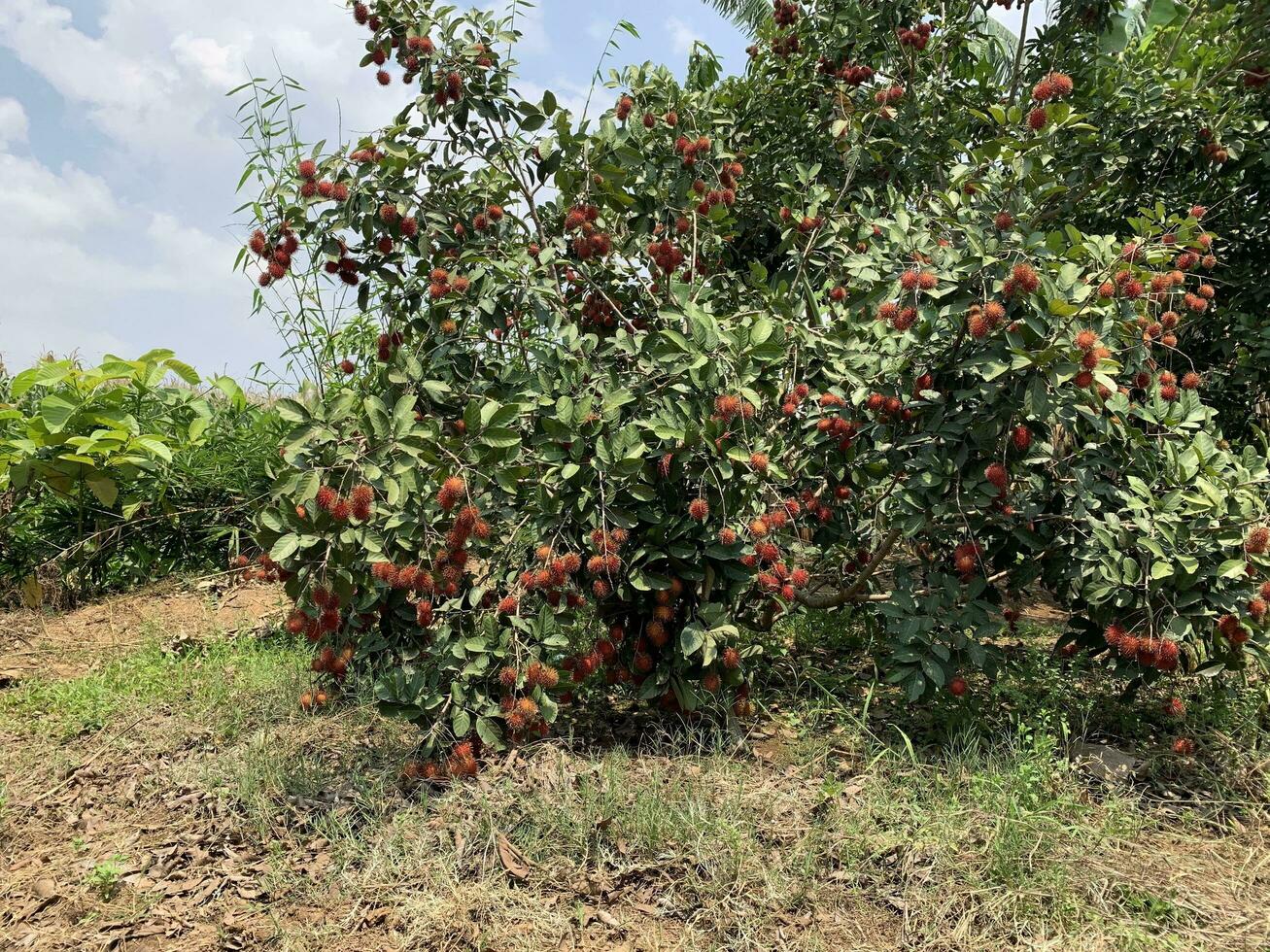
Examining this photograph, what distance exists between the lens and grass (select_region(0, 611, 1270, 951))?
2236mm

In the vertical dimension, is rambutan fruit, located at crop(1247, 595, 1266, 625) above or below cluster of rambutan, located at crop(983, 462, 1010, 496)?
below

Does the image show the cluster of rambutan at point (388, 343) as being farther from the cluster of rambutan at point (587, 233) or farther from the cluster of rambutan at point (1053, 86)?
the cluster of rambutan at point (1053, 86)

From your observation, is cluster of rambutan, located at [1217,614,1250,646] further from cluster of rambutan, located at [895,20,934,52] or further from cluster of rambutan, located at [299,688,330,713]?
cluster of rambutan, located at [299,688,330,713]

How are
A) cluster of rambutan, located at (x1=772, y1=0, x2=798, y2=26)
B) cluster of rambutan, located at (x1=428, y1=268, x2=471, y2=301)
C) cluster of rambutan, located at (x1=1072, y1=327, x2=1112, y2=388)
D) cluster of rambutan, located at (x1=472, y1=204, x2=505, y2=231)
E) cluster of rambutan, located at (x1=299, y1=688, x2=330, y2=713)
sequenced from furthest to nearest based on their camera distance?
1. cluster of rambutan, located at (x1=772, y1=0, x2=798, y2=26)
2. cluster of rambutan, located at (x1=472, y1=204, x2=505, y2=231)
3. cluster of rambutan, located at (x1=299, y1=688, x2=330, y2=713)
4. cluster of rambutan, located at (x1=428, y1=268, x2=471, y2=301)
5. cluster of rambutan, located at (x1=1072, y1=327, x2=1112, y2=388)

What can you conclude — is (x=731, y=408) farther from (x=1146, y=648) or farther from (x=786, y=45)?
(x=786, y=45)

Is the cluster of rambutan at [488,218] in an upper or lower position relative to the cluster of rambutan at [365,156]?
lower

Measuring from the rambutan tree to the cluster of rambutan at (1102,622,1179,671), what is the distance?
0.06 feet

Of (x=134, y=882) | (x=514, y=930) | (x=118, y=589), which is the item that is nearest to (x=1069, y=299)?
(x=514, y=930)

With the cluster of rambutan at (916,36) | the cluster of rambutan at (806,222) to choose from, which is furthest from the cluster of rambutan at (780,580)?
the cluster of rambutan at (916,36)


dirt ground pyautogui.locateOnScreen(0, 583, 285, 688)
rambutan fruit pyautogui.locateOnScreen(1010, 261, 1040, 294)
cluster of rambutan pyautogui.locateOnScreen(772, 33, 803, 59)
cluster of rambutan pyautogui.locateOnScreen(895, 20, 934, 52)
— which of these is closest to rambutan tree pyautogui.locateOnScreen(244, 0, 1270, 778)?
rambutan fruit pyautogui.locateOnScreen(1010, 261, 1040, 294)

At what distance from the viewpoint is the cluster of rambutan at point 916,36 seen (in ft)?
13.1

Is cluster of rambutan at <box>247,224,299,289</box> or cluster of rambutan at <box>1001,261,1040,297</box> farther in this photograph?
cluster of rambutan at <box>247,224,299,289</box>

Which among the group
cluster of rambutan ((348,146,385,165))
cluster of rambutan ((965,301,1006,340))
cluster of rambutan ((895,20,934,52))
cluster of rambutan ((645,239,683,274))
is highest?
cluster of rambutan ((895,20,934,52))

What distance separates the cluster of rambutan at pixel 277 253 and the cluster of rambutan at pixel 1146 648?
2951 millimetres
